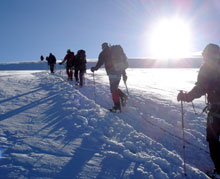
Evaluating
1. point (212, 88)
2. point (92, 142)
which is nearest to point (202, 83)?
point (212, 88)

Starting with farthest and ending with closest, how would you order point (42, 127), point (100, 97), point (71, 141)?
point (100, 97)
point (42, 127)
point (71, 141)

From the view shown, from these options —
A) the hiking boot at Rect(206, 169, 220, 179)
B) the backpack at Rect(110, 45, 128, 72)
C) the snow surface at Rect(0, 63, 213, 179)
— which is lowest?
the hiking boot at Rect(206, 169, 220, 179)

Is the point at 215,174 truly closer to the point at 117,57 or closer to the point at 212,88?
the point at 212,88

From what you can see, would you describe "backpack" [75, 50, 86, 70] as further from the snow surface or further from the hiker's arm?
the hiker's arm

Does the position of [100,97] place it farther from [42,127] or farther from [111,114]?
[42,127]

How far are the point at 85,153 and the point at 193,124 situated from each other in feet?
12.4

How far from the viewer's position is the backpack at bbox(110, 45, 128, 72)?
20.2 feet

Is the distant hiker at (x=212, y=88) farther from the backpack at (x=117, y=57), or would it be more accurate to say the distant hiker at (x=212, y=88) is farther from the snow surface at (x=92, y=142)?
the backpack at (x=117, y=57)

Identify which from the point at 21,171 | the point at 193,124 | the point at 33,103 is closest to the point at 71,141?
the point at 21,171

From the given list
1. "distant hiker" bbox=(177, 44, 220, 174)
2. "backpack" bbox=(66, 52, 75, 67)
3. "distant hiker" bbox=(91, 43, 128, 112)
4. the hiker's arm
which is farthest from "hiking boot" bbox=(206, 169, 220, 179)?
"backpack" bbox=(66, 52, 75, 67)

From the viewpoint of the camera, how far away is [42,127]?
434 centimetres

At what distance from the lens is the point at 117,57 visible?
6.16 m

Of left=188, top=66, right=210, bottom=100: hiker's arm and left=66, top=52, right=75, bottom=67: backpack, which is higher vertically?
left=66, top=52, right=75, bottom=67: backpack

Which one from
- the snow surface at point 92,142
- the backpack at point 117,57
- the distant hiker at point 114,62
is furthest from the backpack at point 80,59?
the backpack at point 117,57
